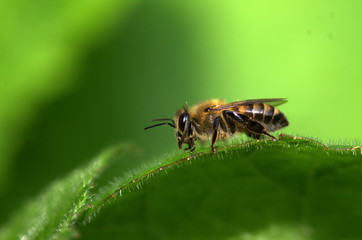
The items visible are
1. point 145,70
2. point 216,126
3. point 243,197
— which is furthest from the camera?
point 145,70

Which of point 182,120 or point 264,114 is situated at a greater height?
point 264,114

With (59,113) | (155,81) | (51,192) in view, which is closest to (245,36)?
(155,81)

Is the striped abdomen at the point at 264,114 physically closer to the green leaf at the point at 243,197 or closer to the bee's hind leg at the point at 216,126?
the bee's hind leg at the point at 216,126

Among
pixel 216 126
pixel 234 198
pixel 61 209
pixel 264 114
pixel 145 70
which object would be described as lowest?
pixel 61 209

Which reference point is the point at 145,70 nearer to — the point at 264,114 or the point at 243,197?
the point at 264,114

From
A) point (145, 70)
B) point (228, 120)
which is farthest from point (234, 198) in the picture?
point (145, 70)

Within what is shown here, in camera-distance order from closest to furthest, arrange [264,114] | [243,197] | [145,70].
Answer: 1. [243,197]
2. [264,114]
3. [145,70]

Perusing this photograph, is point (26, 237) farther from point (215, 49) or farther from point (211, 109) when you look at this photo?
point (215, 49)

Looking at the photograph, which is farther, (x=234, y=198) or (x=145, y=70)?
(x=145, y=70)
